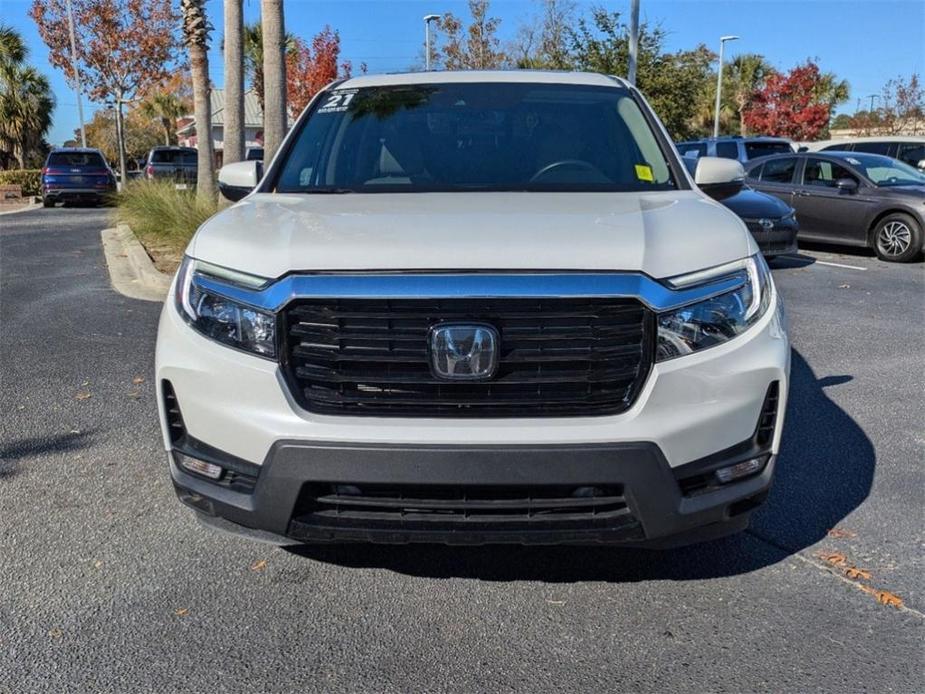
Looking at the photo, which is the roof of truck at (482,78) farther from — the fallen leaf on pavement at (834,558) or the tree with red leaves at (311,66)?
the tree with red leaves at (311,66)

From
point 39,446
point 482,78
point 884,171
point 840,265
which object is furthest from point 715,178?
point 884,171

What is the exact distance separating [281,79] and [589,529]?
30.5ft

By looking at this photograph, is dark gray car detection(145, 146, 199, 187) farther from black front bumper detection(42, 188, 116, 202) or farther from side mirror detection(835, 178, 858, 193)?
side mirror detection(835, 178, 858, 193)

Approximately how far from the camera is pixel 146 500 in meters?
3.76

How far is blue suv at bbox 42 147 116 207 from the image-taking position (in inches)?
915

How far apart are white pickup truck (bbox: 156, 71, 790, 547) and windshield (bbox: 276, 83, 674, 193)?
3.60 feet

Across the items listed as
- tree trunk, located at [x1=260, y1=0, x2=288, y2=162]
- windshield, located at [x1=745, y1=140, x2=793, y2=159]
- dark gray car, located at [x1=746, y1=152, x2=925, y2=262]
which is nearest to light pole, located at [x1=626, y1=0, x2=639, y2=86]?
windshield, located at [x1=745, y1=140, x2=793, y2=159]

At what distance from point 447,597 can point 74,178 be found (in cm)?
2358

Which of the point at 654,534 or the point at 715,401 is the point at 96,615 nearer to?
the point at 654,534

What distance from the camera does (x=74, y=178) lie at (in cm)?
2333

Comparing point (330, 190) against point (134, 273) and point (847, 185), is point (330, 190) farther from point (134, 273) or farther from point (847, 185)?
point (847, 185)

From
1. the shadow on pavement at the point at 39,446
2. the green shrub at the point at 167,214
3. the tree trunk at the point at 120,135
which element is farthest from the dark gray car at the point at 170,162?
the shadow on pavement at the point at 39,446

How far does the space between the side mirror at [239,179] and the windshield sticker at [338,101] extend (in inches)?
18.2

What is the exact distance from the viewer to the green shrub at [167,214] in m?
10.9
